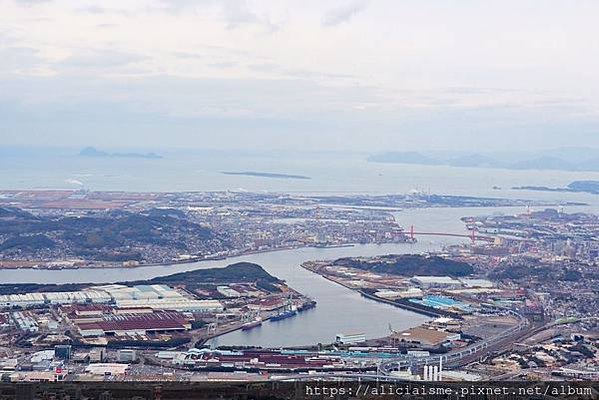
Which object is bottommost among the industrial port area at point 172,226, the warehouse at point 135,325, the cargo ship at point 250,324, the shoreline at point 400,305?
the cargo ship at point 250,324

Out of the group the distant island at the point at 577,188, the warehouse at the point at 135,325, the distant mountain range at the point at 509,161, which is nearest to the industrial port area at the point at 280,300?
the warehouse at the point at 135,325

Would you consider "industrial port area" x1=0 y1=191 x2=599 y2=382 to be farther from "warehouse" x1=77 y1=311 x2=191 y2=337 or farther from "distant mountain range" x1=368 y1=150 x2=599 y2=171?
"distant mountain range" x1=368 y1=150 x2=599 y2=171

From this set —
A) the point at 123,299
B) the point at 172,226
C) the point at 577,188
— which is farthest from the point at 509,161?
the point at 123,299

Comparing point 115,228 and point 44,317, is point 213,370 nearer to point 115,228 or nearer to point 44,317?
point 44,317

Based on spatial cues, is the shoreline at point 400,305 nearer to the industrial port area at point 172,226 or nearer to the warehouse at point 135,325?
the warehouse at point 135,325

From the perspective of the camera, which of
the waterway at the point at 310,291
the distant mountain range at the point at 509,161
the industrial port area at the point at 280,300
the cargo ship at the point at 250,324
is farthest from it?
the distant mountain range at the point at 509,161

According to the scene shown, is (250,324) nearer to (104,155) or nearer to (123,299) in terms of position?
(123,299)

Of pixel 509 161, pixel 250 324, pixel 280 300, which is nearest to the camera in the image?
pixel 250 324

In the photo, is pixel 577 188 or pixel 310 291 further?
pixel 577 188

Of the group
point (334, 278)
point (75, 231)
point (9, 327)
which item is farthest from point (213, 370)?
point (75, 231)
